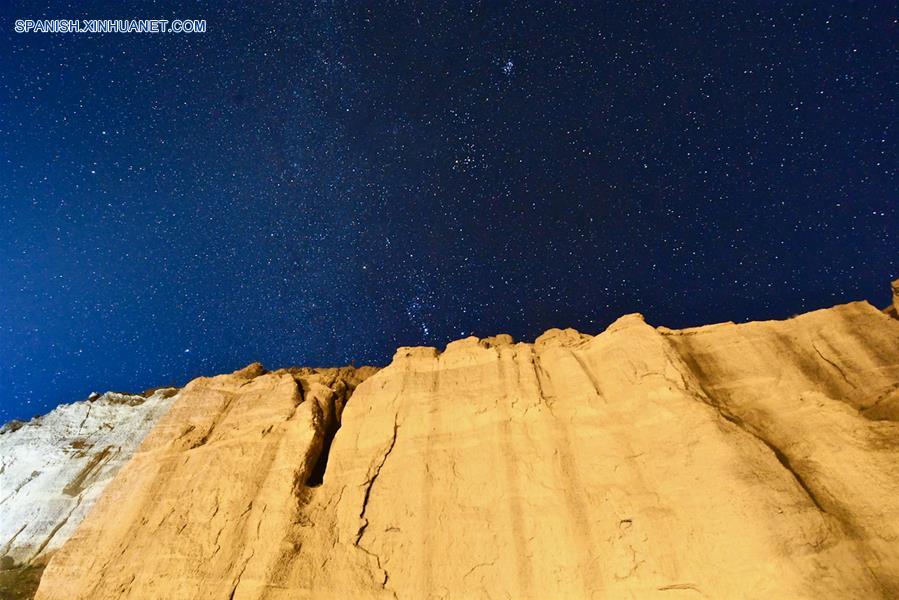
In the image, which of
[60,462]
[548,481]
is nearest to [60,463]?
[60,462]

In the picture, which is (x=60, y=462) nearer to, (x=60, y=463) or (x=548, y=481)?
(x=60, y=463)

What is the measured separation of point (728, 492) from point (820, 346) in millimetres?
6091

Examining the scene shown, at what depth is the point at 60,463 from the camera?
15.7 metres

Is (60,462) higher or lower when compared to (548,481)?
higher

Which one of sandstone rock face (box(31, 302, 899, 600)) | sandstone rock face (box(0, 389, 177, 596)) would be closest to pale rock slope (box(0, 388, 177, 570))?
sandstone rock face (box(0, 389, 177, 596))

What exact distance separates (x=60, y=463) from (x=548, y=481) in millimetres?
15814

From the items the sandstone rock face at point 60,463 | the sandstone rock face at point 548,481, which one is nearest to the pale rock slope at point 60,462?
the sandstone rock face at point 60,463

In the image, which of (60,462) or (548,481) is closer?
(548,481)

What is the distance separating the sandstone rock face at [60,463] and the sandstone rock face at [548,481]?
6.70 ft

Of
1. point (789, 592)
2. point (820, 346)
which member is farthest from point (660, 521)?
point (820, 346)

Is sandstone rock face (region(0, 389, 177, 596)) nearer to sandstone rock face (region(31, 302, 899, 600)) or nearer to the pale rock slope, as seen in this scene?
the pale rock slope

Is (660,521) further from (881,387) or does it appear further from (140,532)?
(140,532)

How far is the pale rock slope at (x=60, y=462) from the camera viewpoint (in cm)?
1369

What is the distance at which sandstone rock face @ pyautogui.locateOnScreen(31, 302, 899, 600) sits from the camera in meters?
8.35
